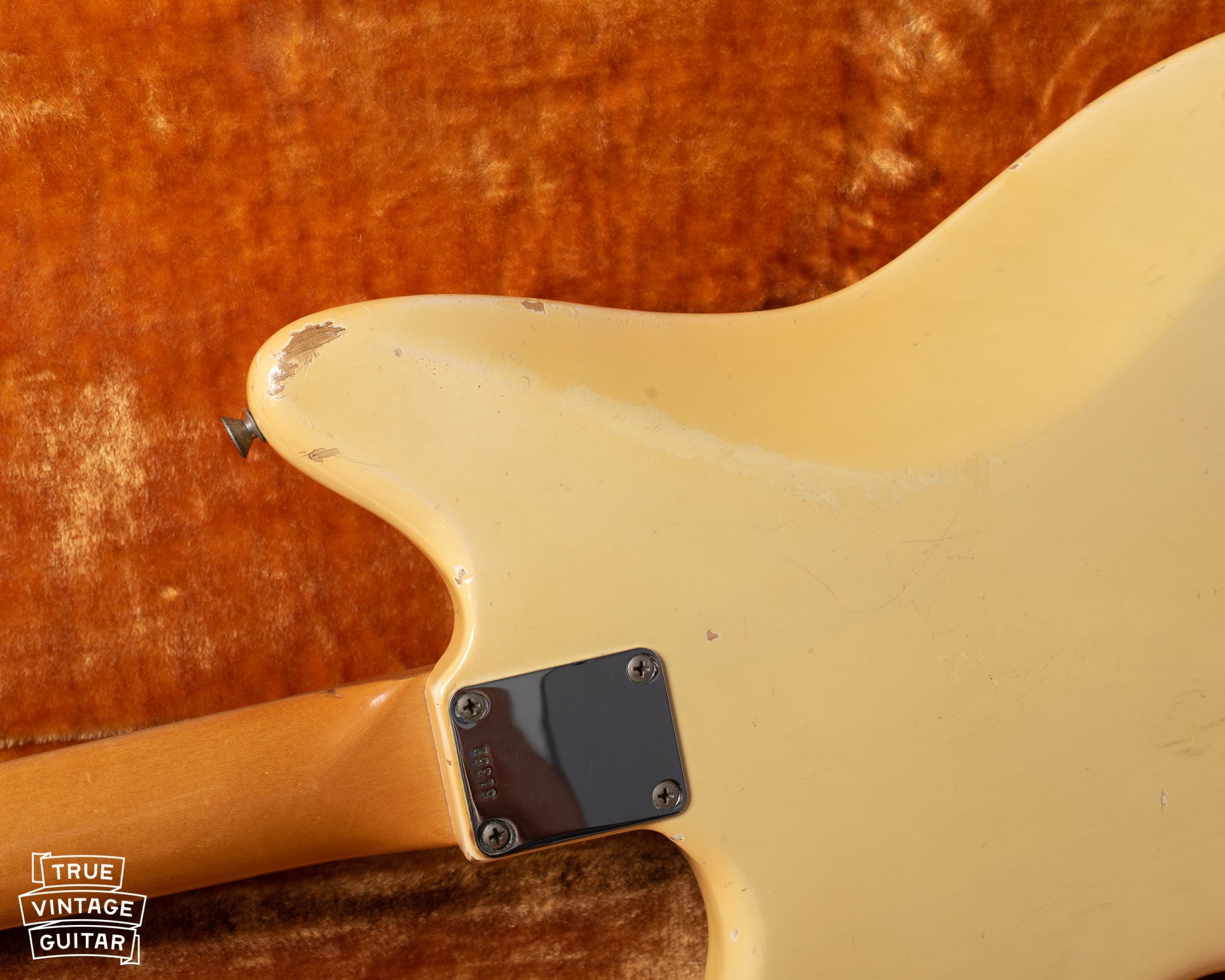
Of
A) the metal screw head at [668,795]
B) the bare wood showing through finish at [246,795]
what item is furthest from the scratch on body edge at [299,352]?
the metal screw head at [668,795]

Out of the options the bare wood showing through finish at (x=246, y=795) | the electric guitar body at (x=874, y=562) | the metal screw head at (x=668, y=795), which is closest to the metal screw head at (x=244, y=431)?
the electric guitar body at (x=874, y=562)

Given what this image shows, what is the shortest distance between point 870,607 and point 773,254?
0.33 meters

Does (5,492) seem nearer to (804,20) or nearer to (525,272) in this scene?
(525,272)

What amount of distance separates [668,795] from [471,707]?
129 millimetres

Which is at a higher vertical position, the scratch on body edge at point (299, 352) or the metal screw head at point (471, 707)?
the scratch on body edge at point (299, 352)

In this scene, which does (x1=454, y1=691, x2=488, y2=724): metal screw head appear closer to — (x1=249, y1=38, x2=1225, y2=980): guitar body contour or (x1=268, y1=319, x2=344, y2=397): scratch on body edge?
(x1=249, y1=38, x2=1225, y2=980): guitar body contour

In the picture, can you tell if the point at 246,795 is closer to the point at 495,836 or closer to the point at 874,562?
the point at 495,836

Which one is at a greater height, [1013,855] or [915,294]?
[915,294]

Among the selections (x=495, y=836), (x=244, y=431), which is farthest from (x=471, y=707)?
(x=244, y=431)

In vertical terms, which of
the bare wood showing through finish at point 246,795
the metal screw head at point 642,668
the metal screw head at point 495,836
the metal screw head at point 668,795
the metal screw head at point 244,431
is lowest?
the metal screw head at point 495,836

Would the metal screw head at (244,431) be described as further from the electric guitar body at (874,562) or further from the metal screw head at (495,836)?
the metal screw head at (495,836)

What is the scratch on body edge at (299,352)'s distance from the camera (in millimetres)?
548

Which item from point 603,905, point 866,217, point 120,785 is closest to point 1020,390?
point 866,217

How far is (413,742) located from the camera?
580 millimetres
